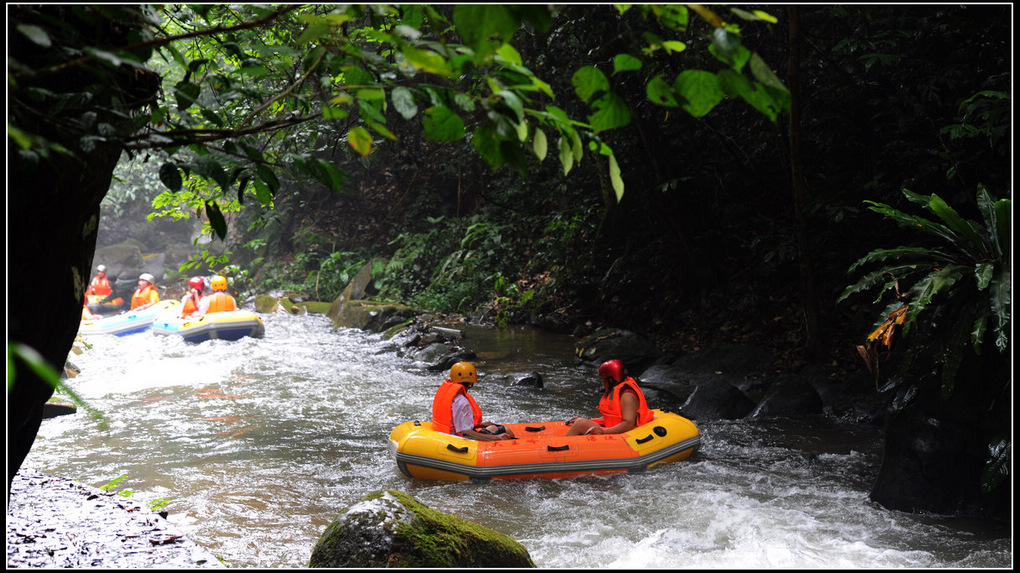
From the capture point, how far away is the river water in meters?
4.70

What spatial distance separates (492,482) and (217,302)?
961 centimetres

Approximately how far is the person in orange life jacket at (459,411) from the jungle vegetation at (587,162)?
2.18m

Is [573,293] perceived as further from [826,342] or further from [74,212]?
[74,212]

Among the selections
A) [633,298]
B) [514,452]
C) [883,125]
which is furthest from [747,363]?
[514,452]

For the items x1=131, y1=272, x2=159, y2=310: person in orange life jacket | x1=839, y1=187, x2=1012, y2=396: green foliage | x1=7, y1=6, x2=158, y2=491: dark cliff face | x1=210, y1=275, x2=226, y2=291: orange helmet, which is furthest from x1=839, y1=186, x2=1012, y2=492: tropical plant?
x1=131, y1=272, x2=159, y2=310: person in orange life jacket

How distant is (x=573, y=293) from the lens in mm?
13422

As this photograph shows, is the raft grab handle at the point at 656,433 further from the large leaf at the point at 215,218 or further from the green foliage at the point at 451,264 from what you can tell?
the green foliage at the point at 451,264

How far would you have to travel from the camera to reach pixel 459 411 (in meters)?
6.76

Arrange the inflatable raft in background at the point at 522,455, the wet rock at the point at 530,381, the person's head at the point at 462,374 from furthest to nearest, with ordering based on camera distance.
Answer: the wet rock at the point at 530,381, the person's head at the point at 462,374, the inflatable raft in background at the point at 522,455

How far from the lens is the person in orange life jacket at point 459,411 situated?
6.74 m

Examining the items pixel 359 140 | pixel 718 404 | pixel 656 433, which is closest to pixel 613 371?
pixel 656 433

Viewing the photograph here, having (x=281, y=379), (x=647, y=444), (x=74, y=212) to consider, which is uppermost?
(x=74, y=212)

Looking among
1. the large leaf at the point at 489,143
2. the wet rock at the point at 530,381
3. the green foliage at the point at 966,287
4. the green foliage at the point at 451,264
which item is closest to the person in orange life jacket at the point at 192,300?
the green foliage at the point at 451,264

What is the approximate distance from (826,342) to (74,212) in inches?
350
